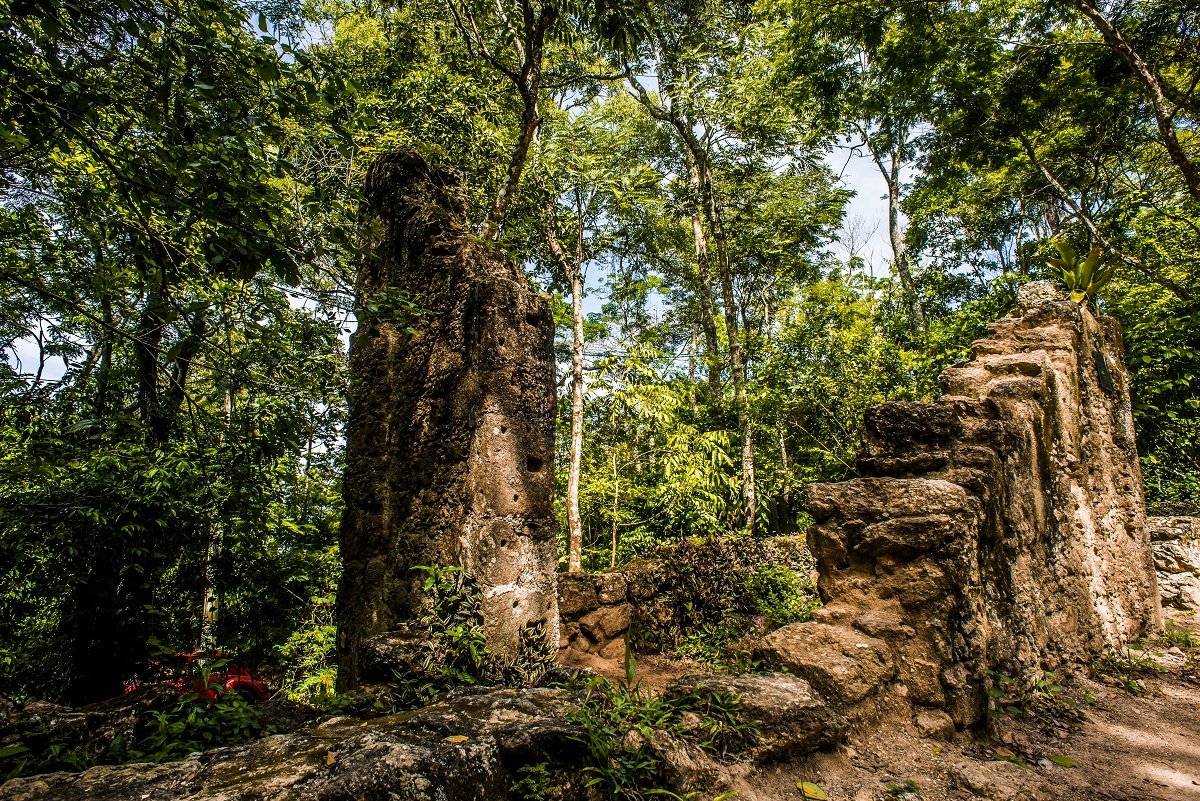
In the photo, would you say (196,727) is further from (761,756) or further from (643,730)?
(761,756)

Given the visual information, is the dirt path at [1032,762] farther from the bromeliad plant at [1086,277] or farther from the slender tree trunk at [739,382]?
the slender tree trunk at [739,382]

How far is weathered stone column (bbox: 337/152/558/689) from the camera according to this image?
4039 millimetres

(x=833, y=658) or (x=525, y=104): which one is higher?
(x=525, y=104)

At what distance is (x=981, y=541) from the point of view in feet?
13.2

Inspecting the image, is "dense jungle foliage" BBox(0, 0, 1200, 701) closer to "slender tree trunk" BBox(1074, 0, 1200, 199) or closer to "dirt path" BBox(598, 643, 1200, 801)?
"slender tree trunk" BBox(1074, 0, 1200, 199)

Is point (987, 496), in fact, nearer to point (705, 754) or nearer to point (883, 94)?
point (705, 754)

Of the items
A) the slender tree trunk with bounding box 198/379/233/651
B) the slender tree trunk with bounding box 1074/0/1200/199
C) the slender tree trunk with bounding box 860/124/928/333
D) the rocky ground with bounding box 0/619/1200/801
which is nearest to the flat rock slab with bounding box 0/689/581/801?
the rocky ground with bounding box 0/619/1200/801

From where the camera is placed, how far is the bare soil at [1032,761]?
2875 mm

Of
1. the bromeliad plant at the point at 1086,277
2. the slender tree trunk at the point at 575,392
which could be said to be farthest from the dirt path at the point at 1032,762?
the slender tree trunk at the point at 575,392

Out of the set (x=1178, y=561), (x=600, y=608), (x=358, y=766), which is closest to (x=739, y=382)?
(x=600, y=608)

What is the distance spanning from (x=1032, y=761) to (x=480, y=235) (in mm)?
6385

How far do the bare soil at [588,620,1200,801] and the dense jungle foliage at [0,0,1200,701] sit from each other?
3.75 m

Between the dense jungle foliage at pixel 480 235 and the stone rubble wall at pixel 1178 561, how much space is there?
1760 millimetres

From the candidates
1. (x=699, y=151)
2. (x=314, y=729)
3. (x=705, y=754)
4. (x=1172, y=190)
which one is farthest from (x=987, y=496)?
(x=1172, y=190)
